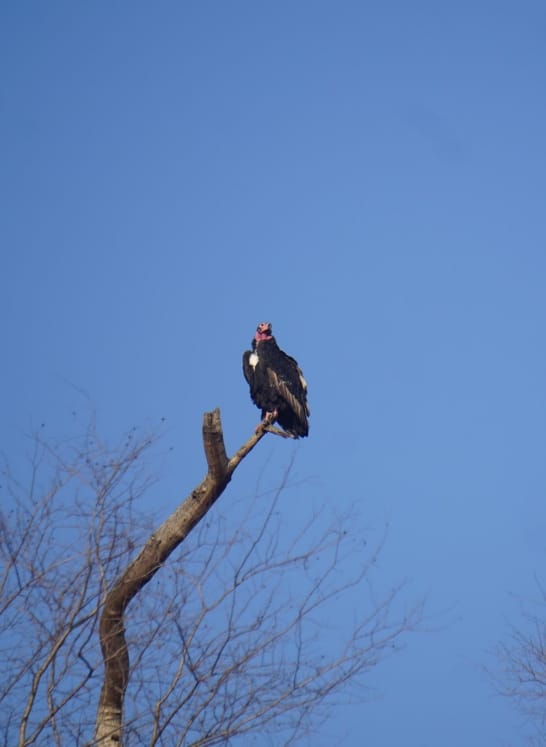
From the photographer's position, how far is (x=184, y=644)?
17.6ft

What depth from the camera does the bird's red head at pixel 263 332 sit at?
9.69 meters

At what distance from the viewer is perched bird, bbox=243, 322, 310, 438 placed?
9375 mm

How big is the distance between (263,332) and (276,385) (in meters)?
0.61

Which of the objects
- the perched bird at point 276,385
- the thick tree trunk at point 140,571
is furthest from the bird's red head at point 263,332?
the thick tree trunk at point 140,571

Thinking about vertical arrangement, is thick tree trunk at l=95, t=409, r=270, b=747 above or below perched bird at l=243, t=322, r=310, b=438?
below

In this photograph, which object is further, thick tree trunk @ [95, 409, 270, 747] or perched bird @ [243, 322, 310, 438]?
perched bird @ [243, 322, 310, 438]

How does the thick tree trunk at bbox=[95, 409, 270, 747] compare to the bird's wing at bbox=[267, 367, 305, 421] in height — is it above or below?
below

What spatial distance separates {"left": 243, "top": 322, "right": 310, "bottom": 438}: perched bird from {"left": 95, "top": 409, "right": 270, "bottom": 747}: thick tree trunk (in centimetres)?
283

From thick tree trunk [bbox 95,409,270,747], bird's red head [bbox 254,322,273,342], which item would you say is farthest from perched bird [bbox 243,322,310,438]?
thick tree trunk [bbox 95,409,270,747]

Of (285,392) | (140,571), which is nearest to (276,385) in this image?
(285,392)

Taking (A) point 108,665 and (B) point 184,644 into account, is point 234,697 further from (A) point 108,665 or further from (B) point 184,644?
(A) point 108,665

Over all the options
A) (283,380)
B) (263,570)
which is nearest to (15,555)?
(263,570)

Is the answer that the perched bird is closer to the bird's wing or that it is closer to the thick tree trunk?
the bird's wing

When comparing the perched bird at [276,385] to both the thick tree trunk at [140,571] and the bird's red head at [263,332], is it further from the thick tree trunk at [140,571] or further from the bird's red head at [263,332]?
the thick tree trunk at [140,571]
